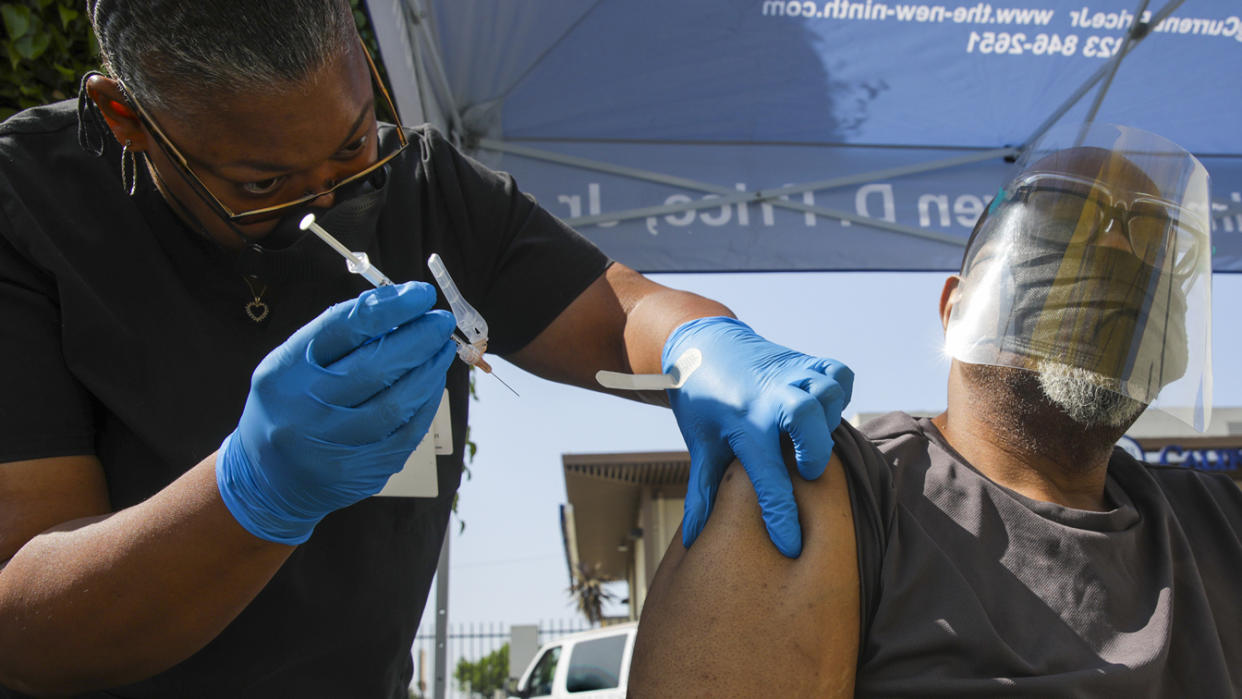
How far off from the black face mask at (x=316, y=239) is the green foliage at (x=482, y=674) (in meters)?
27.3

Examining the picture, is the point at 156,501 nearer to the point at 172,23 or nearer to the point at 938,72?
the point at 172,23

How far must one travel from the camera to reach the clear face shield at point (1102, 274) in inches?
55.0

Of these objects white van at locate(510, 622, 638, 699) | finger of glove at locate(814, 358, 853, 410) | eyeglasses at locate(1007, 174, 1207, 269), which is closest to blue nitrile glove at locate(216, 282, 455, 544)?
finger of glove at locate(814, 358, 853, 410)

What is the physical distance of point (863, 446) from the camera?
1.33m

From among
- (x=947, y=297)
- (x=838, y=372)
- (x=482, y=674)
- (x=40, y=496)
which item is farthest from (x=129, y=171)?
(x=482, y=674)

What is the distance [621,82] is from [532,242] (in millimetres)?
1610

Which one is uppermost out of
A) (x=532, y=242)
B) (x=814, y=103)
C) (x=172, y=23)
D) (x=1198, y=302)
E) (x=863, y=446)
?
(x=814, y=103)

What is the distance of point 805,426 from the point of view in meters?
1.17

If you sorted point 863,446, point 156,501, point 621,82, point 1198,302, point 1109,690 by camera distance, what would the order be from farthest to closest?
1. point 621,82
2. point 1198,302
3. point 863,446
4. point 1109,690
5. point 156,501

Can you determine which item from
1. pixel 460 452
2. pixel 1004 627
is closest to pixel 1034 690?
pixel 1004 627

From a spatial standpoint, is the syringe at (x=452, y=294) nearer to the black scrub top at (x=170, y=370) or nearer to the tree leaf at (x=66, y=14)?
the black scrub top at (x=170, y=370)

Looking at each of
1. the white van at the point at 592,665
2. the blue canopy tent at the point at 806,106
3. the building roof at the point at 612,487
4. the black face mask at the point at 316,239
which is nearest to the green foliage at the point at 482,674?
the building roof at the point at 612,487

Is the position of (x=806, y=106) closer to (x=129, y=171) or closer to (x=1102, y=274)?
(x=1102, y=274)

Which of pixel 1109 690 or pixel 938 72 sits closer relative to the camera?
pixel 1109 690
